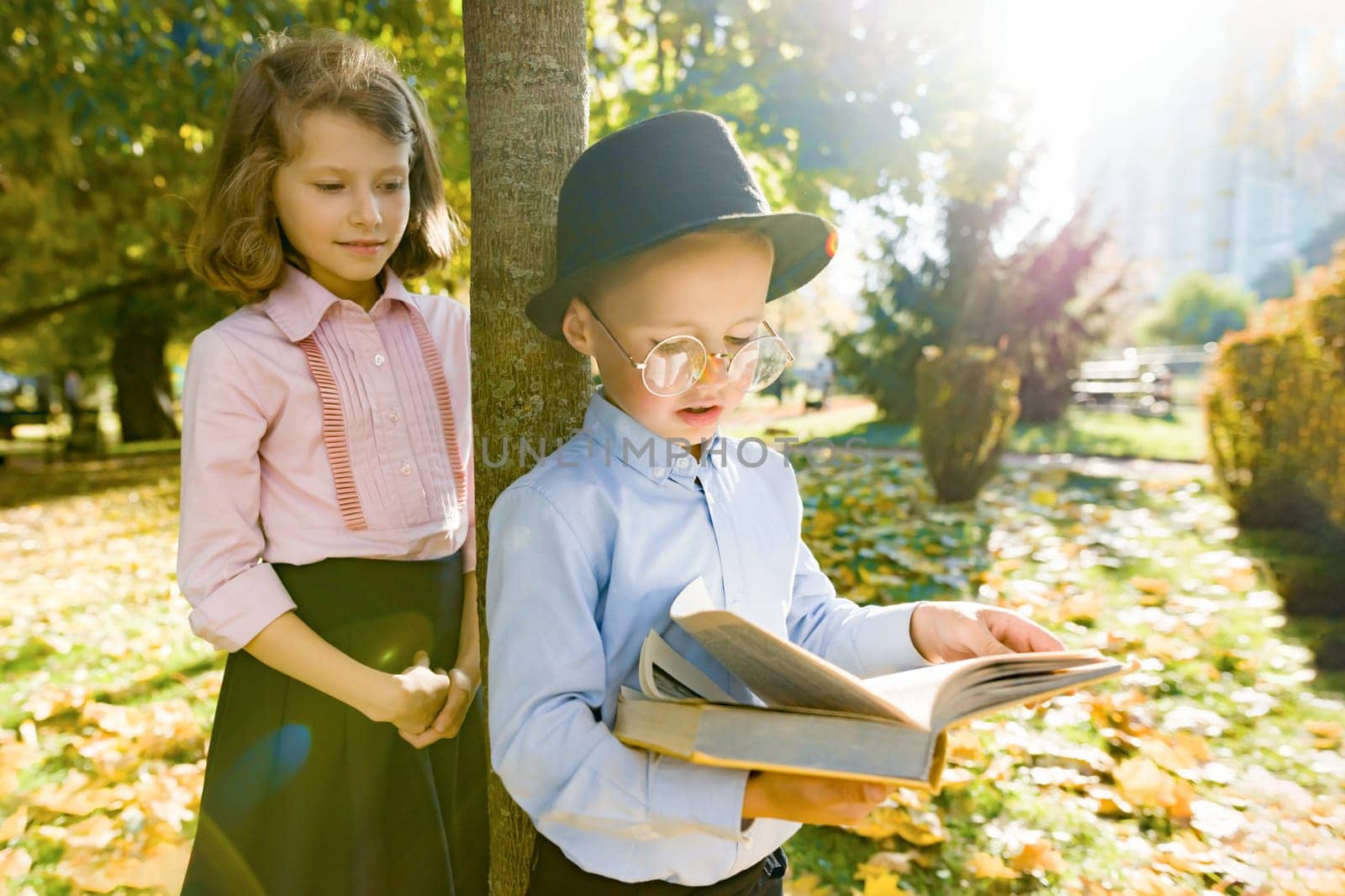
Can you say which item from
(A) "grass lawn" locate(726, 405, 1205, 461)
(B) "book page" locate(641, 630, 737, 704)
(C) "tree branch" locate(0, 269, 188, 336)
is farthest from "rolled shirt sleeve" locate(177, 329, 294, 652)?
(C) "tree branch" locate(0, 269, 188, 336)

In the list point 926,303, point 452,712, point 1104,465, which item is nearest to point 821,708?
point 452,712

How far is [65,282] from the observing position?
12.8 m

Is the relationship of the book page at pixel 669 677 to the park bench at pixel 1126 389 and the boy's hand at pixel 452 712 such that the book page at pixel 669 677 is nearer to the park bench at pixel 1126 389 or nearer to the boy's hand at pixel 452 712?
the boy's hand at pixel 452 712

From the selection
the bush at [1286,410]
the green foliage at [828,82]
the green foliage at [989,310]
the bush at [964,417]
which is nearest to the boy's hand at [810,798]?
the green foliage at [828,82]

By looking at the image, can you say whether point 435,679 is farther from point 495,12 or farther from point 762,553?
point 495,12

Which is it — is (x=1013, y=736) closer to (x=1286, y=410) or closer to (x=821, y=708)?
(x=821, y=708)

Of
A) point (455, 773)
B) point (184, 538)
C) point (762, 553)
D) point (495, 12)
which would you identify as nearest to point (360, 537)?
point (184, 538)

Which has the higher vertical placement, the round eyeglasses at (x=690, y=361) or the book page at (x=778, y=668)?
the round eyeglasses at (x=690, y=361)

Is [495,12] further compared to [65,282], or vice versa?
[65,282]

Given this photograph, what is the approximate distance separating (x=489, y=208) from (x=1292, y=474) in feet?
21.3

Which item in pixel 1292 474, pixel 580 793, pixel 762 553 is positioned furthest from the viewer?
pixel 1292 474

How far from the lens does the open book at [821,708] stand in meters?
0.88

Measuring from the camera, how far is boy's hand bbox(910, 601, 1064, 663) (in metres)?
1.36

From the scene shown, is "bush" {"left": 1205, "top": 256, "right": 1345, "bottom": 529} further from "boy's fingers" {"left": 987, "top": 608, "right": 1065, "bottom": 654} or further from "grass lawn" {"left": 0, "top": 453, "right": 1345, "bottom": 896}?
"boy's fingers" {"left": 987, "top": 608, "right": 1065, "bottom": 654}
